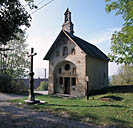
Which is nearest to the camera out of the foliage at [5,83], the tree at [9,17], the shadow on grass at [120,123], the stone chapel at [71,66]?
the shadow on grass at [120,123]

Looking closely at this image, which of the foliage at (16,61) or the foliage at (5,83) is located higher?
the foliage at (16,61)

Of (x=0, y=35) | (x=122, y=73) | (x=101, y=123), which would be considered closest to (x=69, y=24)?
(x=0, y=35)

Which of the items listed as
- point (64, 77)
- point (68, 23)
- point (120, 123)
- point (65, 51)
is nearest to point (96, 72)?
point (64, 77)

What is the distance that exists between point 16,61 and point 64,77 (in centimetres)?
1279

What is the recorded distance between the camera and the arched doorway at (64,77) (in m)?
16.5

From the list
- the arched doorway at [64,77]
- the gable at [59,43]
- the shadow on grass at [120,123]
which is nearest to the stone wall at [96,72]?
the arched doorway at [64,77]

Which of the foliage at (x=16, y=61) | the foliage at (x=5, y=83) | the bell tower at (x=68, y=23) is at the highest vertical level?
the bell tower at (x=68, y=23)

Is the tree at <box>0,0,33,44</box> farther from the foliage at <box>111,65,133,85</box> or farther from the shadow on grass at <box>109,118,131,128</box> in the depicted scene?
the foliage at <box>111,65,133,85</box>

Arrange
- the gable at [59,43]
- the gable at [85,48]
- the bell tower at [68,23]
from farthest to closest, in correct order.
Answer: the bell tower at [68,23]
the gable at [59,43]
the gable at [85,48]

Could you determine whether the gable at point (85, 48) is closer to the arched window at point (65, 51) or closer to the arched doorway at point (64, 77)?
the arched window at point (65, 51)

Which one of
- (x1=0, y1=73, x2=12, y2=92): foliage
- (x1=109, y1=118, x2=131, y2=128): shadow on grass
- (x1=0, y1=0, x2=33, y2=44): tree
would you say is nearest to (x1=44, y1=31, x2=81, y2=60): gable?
(x1=0, y1=73, x2=12, y2=92): foliage

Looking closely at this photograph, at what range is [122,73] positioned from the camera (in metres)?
31.5

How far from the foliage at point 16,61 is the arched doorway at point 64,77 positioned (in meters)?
9.56

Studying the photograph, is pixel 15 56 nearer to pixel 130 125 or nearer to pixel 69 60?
pixel 69 60
